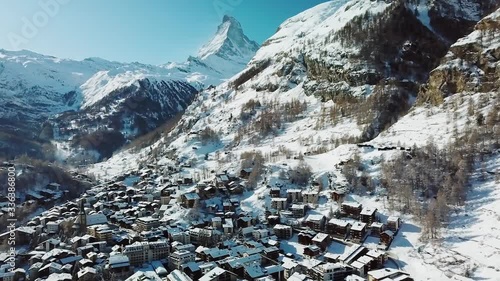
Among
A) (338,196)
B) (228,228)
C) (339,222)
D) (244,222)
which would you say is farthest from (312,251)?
(338,196)

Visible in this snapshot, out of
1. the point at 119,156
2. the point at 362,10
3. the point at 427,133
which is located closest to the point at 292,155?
the point at 427,133

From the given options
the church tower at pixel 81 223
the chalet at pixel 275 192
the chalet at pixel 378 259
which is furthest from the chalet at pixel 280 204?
the church tower at pixel 81 223

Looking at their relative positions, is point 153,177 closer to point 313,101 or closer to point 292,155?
point 292,155

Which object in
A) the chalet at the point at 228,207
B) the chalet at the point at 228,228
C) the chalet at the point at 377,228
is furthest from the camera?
the chalet at the point at 228,207

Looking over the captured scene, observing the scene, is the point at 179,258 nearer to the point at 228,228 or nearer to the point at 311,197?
the point at 228,228

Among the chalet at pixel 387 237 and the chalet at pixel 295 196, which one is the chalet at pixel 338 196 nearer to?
the chalet at pixel 295 196

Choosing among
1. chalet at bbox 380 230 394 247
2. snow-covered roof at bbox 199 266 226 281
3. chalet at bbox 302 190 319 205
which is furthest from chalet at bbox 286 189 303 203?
snow-covered roof at bbox 199 266 226 281
